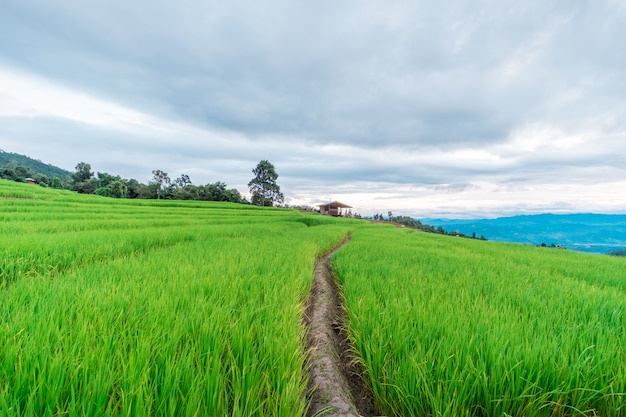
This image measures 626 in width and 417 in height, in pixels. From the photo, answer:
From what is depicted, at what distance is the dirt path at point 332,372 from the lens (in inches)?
→ 58.7

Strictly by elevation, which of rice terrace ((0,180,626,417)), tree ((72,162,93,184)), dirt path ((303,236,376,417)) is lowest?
dirt path ((303,236,376,417))

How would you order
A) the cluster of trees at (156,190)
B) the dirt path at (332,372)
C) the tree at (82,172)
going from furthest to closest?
the tree at (82,172) → the cluster of trees at (156,190) → the dirt path at (332,372)

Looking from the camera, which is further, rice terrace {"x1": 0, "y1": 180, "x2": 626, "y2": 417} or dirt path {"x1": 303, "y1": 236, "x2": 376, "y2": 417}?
dirt path {"x1": 303, "y1": 236, "x2": 376, "y2": 417}

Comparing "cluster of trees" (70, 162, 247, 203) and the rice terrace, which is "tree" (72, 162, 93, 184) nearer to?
"cluster of trees" (70, 162, 247, 203)

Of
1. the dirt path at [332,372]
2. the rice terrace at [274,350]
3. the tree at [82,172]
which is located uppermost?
the tree at [82,172]

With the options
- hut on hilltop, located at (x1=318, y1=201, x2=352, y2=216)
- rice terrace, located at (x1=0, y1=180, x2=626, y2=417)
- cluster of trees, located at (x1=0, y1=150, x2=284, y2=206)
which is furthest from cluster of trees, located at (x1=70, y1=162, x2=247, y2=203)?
rice terrace, located at (x1=0, y1=180, x2=626, y2=417)

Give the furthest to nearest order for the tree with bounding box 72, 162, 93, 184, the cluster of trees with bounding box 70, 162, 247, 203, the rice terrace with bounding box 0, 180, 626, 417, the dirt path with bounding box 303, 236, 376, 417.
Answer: the tree with bounding box 72, 162, 93, 184
the cluster of trees with bounding box 70, 162, 247, 203
the dirt path with bounding box 303, 236, 376, 417
the rice terrace with bounding box 0, 180, 626, 417

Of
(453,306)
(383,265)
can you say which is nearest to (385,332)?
(453,306)

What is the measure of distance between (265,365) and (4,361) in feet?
4.38

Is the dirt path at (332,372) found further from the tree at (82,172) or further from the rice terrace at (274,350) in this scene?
the tree at (82,172)

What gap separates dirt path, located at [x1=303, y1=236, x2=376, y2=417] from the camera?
4.90 feet

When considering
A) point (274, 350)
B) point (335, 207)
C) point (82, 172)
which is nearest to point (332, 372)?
point (274, 350)

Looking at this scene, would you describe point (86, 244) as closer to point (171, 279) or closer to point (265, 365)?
point (171, 279)

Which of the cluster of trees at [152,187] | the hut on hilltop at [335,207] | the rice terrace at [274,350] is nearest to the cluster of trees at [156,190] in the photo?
the cluster of trees at [152,187]
